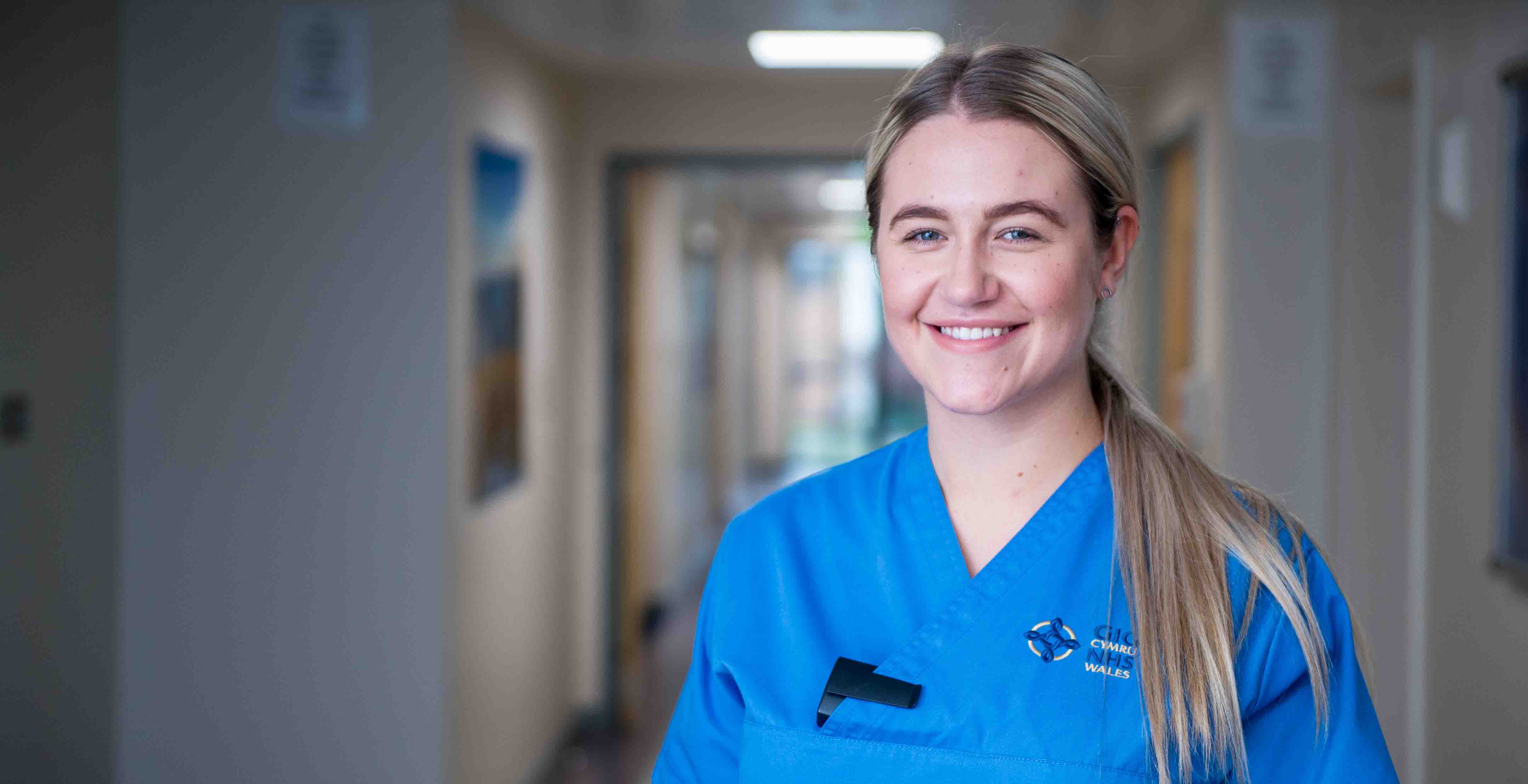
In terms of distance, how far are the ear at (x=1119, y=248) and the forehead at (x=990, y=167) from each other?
81mm

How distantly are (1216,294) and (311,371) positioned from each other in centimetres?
238

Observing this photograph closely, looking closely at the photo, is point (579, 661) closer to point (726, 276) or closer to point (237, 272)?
point (237, 272)

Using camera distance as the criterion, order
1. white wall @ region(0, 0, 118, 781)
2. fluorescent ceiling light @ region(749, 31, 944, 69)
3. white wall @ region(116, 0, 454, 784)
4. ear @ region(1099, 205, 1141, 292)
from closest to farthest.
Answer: ear @ region(1099, 205, 1141, 292) < white wall @ region(0, 0, 118, 781) < white wall @ region(116, 0, 454, 784) < fluorescent ceiling light @ region(749, 31, 944, 69)

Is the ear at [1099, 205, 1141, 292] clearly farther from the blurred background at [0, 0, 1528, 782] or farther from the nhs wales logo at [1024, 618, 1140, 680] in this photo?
the blurred background at [0, 0, 1528, 782]

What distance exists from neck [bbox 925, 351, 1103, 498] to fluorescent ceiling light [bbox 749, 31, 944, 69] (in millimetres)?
2304

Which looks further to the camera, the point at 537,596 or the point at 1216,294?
the point at 537,596

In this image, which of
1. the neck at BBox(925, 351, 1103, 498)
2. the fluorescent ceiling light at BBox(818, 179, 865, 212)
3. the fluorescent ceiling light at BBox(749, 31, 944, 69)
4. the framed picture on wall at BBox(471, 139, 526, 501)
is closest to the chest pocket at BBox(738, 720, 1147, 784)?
the neck at BBox(925, 351, 1103, 498)

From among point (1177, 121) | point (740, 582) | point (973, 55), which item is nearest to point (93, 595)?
point (740, 582)

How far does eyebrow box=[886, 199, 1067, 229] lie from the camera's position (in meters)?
1.06

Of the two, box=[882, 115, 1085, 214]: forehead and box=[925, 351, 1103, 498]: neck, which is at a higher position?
box=[882, 115, 1085, 214]: forehead

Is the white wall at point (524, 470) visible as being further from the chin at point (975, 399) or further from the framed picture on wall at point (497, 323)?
the chin at point (975, 399)

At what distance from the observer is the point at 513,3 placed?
3.18m

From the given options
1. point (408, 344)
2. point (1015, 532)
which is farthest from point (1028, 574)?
point (408, 344)

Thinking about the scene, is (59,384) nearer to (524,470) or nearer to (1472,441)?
(524,470)
